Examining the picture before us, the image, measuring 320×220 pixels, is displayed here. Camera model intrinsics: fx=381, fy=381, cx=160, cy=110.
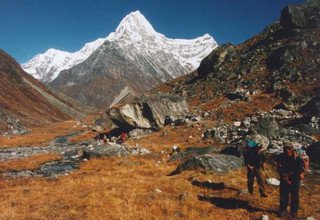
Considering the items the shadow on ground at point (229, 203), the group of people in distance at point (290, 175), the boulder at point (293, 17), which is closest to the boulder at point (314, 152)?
the shadow on ground at point (229, 203)

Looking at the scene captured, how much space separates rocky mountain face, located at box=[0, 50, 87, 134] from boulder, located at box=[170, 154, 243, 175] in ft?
224

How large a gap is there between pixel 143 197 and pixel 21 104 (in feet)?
399

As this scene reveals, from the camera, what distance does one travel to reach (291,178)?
1552 centimetres

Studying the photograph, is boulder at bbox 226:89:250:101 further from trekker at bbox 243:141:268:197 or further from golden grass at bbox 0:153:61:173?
trekker at bbox 243:141:268:197

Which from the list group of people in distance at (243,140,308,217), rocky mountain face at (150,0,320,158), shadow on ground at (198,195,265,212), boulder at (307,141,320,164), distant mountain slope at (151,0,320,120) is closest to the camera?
group of people in distance at (243,140,308,217)

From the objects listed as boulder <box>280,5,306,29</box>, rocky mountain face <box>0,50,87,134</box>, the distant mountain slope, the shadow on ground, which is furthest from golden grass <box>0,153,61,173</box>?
boulder <box>280,5,306,29</box>

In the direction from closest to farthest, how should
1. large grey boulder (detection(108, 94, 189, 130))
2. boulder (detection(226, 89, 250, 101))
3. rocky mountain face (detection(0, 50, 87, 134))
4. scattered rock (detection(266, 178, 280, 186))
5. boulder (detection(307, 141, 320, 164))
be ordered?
scattered rock (detection(266, 178, 280, 186)) → boulder (detection(307, 141, 320, 164)) → large grey boulder (detection(108, 94, 189, 130)) → boulder (detection(226, 89, 250, 101)) → rocky mountain face (detection(0, 50, 87, 134))

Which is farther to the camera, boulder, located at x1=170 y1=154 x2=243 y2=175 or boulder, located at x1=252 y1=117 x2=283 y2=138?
boulder, located at x1=252 y1=117 x2=283 y2=138

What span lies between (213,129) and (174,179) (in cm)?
1876

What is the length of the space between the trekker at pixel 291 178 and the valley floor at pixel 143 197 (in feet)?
2.50

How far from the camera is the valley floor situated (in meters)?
16.2

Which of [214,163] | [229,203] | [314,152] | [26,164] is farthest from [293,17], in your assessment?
[229,203]

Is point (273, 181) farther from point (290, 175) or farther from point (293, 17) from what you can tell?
point (293, 17)

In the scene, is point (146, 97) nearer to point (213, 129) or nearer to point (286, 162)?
point (213, 129)
